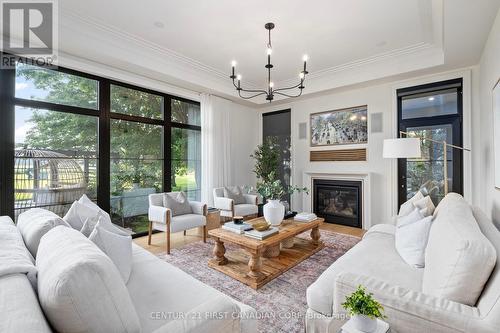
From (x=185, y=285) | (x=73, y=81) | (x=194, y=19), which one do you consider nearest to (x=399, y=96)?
(x=194, y=19)

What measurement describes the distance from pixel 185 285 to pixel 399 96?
461 centimetres

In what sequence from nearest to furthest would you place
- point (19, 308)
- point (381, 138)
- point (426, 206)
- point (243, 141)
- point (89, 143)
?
point (19, 308) → point (426, 206) → point (89, 143) → point (381, 138) → point (243, 141)

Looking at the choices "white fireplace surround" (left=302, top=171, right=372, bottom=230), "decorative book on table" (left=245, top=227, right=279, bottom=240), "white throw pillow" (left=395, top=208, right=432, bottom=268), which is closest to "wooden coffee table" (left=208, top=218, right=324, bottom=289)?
"decorative book on table" (left=245, top=227, right=279, bottom=240)

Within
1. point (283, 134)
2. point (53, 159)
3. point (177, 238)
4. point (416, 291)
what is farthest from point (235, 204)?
point (416, 291)

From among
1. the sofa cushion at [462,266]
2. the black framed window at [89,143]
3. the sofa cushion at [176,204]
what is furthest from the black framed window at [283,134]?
the sofa cushion at [462,266]

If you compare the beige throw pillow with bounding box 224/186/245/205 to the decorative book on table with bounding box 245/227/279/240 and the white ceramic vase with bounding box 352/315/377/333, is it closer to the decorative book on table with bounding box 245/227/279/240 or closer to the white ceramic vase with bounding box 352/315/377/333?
the decorative book on table with bounding box 245/227/279/240

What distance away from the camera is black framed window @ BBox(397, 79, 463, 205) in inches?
150

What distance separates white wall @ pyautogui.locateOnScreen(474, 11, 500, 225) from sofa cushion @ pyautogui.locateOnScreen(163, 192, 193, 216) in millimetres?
3687

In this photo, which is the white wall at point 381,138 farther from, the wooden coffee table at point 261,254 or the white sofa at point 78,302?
the white sofa at point 78,302

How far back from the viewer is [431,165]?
4031mm

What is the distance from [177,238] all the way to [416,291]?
11.4 feet

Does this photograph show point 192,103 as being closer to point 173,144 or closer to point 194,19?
point 173,144

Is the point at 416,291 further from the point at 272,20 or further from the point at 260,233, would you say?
the point at 272,20

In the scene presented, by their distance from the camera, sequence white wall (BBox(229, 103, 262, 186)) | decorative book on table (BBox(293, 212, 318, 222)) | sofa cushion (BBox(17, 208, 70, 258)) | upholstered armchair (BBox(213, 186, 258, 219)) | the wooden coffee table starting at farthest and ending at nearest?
white wall (BBox(229, 103, 262, 186)), upholstered armchair (BBox(213, 186, 258, 219)), decorative book on table (BBox(293, 212, 318, 222)), the wooden coffee table, sofa cushion (BBox(17, 208, 70, 258))
